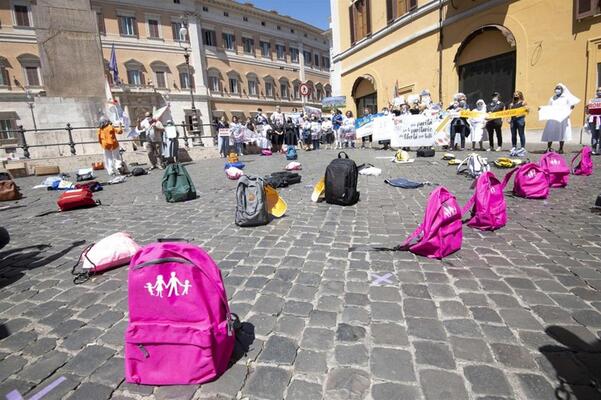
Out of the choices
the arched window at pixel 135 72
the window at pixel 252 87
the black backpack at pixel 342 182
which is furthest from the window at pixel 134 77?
the black backpack at pixel 342 182

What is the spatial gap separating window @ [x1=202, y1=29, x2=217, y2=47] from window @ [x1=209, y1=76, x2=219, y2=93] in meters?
4.22

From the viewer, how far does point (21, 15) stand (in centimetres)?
3328

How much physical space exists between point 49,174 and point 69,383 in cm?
1344

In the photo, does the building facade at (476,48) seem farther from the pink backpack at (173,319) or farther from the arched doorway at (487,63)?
the pink backpack at (173,319)

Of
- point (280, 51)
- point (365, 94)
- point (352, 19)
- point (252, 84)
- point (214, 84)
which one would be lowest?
point (365, 94)

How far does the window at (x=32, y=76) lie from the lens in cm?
3353

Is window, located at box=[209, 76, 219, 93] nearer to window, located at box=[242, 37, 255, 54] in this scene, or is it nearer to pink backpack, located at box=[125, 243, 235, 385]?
window, located at box=[242, 37, 255, 54]

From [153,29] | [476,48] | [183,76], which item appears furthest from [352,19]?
[153,29]

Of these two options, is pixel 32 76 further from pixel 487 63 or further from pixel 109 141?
pixel 487 63

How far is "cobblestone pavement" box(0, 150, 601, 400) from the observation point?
1917 millimetres

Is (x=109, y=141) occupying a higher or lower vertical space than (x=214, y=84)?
lower

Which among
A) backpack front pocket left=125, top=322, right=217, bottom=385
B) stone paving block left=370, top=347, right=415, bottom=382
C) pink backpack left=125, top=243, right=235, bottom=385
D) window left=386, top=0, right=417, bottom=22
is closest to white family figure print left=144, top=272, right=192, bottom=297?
pink backpack left=125, top=243, right=235, bottom=385

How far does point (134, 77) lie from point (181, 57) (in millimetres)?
6216

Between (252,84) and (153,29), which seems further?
(252,84)
